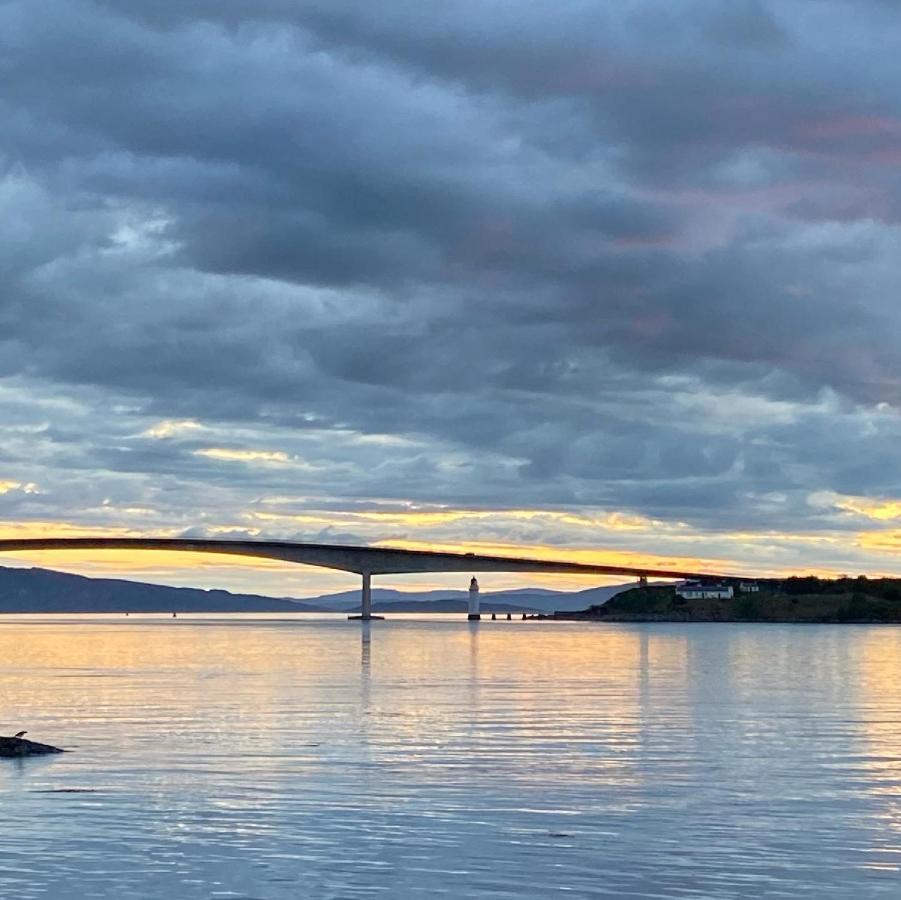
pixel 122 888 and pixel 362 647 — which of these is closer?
pixel 122 888

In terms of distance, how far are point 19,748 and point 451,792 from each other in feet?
41.3

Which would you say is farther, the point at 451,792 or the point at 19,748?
the point at 19,748

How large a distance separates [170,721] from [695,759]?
18778 millimetres

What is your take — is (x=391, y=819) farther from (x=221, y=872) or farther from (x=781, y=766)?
(x=781, y=766)

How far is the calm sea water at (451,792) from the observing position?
25562 mm

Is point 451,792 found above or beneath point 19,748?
beneath

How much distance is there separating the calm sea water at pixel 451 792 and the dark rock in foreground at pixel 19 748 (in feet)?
Answer: 2.44

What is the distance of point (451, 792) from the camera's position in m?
34.7

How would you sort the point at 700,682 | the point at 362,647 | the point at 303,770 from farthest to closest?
the point at 362,647, the point at 700,682, the point at 303,770

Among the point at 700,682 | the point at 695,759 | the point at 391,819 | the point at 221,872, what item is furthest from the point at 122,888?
the point at 700,682

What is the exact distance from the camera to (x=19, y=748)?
135 ft

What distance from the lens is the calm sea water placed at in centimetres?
2556

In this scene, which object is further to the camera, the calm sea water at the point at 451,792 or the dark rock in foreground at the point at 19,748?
the dark rock in foreground at the point at 19,748

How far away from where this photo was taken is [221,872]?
25.8m
